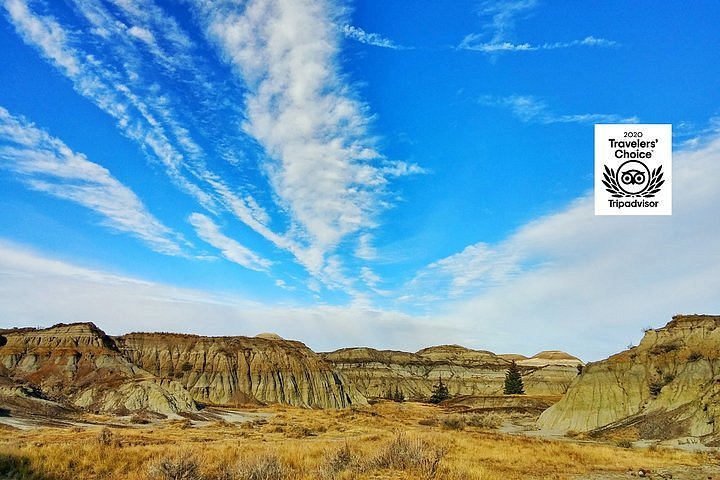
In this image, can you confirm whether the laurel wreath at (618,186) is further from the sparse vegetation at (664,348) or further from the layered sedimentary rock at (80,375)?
the layered sedimentary rock at (80,375)

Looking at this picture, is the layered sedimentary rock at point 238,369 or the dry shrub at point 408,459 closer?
the dry shrub at point 408,459

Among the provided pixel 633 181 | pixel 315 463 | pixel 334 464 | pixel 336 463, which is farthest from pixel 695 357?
pixel 334 464

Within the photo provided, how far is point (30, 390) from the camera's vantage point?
5594 centimetres

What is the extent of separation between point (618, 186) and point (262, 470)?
22.1 meters

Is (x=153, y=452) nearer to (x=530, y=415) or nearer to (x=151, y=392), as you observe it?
(x=151, y=392)

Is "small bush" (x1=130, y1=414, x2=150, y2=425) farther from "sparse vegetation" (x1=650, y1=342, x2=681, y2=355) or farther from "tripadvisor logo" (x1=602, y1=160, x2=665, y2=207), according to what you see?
"sparse vegetation" (x1=650, y1=342, x2=681, y2=355)

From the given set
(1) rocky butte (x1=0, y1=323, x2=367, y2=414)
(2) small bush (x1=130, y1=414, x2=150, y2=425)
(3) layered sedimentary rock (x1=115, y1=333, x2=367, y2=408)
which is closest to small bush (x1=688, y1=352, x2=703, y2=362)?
(2) small bush (x1=130, y1=414, x2=150, y2=425)

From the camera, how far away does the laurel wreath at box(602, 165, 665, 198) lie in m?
26.0

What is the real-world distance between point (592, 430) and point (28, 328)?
97.7 m

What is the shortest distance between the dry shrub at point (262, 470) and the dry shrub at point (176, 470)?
123 cm

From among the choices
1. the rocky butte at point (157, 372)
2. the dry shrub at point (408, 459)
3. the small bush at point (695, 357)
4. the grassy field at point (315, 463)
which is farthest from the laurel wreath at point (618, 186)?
the rocky butte at point (157, 372)

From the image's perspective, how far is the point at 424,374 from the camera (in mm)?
156750

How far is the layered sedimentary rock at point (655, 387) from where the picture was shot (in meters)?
40.0

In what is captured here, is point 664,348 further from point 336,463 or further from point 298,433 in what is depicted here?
point 336,463
